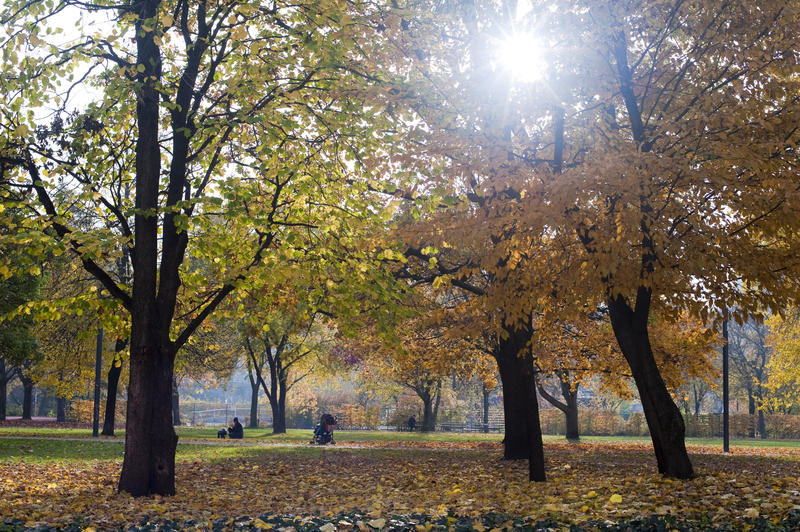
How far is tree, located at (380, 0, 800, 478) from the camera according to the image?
8.25 meters

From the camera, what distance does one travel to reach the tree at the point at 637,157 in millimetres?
8250

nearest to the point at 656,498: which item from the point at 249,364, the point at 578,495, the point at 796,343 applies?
the point at 578,495

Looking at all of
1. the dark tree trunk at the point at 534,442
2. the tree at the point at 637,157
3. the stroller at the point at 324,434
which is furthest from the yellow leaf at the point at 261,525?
the stroller at the point at 324,434

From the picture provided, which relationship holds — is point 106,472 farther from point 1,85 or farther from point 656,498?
point 656,498

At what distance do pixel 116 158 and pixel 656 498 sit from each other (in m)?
10.2

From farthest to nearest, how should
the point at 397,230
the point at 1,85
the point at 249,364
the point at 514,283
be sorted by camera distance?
the point at 249,364 → the point at 397,230 → the point at 514,283 → the point at 1,85

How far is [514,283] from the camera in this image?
10.4 metres

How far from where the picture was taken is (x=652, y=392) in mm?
10477

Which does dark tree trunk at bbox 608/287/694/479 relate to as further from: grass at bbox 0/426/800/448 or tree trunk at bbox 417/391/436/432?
tree trunk at bbox 417/391/436/432

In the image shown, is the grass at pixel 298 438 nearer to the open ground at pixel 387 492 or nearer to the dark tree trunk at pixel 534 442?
the open ground at pixel 387 492

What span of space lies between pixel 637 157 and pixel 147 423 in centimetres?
798

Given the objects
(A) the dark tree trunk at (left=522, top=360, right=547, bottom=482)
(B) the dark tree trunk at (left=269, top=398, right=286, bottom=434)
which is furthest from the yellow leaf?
(B) the dark tree trunk at (left=269, top=398, right=286, bottom=434)

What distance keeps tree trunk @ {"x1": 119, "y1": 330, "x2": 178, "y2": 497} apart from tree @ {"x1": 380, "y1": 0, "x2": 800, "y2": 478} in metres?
4.97

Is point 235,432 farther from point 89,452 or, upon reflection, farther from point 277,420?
point 89,452
